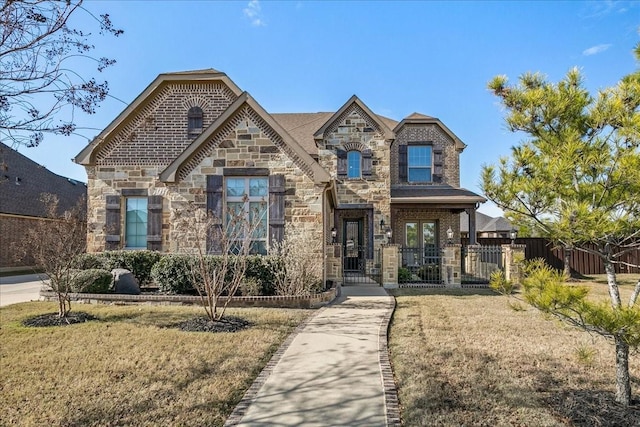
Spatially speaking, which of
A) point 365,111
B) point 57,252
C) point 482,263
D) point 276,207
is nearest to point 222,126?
point 276,207

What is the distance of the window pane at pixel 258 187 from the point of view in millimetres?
11539

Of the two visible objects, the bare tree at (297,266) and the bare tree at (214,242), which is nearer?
the bare tree at (214,242)

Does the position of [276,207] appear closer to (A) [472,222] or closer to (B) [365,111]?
(B) [365,111]

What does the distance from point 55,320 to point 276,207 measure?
5.89 m

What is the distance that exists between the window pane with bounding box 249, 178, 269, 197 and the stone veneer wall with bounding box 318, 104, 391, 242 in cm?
609

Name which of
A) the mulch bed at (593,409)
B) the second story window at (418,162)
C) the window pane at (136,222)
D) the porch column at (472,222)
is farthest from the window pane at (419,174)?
the mulch bed at (593,409)

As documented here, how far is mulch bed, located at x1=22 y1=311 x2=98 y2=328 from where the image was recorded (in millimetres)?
7555

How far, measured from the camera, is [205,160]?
455 inches

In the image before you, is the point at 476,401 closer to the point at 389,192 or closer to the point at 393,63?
the point at 393,63

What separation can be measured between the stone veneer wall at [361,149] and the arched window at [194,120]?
Result: 18.6 feet

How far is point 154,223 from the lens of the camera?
1245cm

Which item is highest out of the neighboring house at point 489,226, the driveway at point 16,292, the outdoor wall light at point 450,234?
the neighboring house at point 489,226

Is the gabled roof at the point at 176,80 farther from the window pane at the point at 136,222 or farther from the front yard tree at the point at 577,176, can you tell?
the front yard tree at the point at 577,176

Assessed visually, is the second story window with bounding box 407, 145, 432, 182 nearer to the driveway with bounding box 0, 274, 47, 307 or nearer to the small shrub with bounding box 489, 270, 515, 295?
the small shrub with bounding box 489, 270, 515, 295
